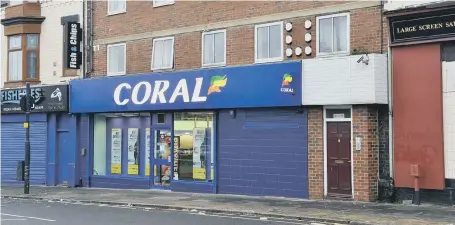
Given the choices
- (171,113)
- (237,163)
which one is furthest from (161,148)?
(237,163)

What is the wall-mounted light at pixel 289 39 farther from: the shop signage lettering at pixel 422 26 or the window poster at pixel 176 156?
the window poster at pixel 176 156

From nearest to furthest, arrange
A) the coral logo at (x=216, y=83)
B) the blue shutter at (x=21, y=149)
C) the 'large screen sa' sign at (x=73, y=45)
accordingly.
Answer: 1. the coral logo at (x=216, y=83)
2. the 'large screen sa' sign at (x=73, y=45)
3. the blue shutter at (x=21, y=149)

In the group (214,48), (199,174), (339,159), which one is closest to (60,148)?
(199,174)

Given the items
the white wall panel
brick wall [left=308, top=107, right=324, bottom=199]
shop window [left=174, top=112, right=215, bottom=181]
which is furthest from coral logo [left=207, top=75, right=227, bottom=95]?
brick wall [left=308, top=107, right=324, bottom=199]

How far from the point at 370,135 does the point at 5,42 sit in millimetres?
17699

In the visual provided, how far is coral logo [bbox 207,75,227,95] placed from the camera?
58.9ft

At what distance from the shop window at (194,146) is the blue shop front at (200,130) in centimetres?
3

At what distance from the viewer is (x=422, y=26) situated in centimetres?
1436

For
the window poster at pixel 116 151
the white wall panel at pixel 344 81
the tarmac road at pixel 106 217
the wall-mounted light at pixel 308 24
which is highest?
the wall-mounted light at pixel 308 24

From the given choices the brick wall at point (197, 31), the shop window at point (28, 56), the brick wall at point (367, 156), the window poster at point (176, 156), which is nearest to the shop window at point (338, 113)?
the brick wall at point (367, 156)

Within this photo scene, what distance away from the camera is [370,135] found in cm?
1519

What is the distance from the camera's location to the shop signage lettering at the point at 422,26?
45.6 ft

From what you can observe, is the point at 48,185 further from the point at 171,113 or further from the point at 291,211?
the point at 291,211

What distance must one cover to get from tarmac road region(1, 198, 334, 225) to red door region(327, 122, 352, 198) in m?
3.80
